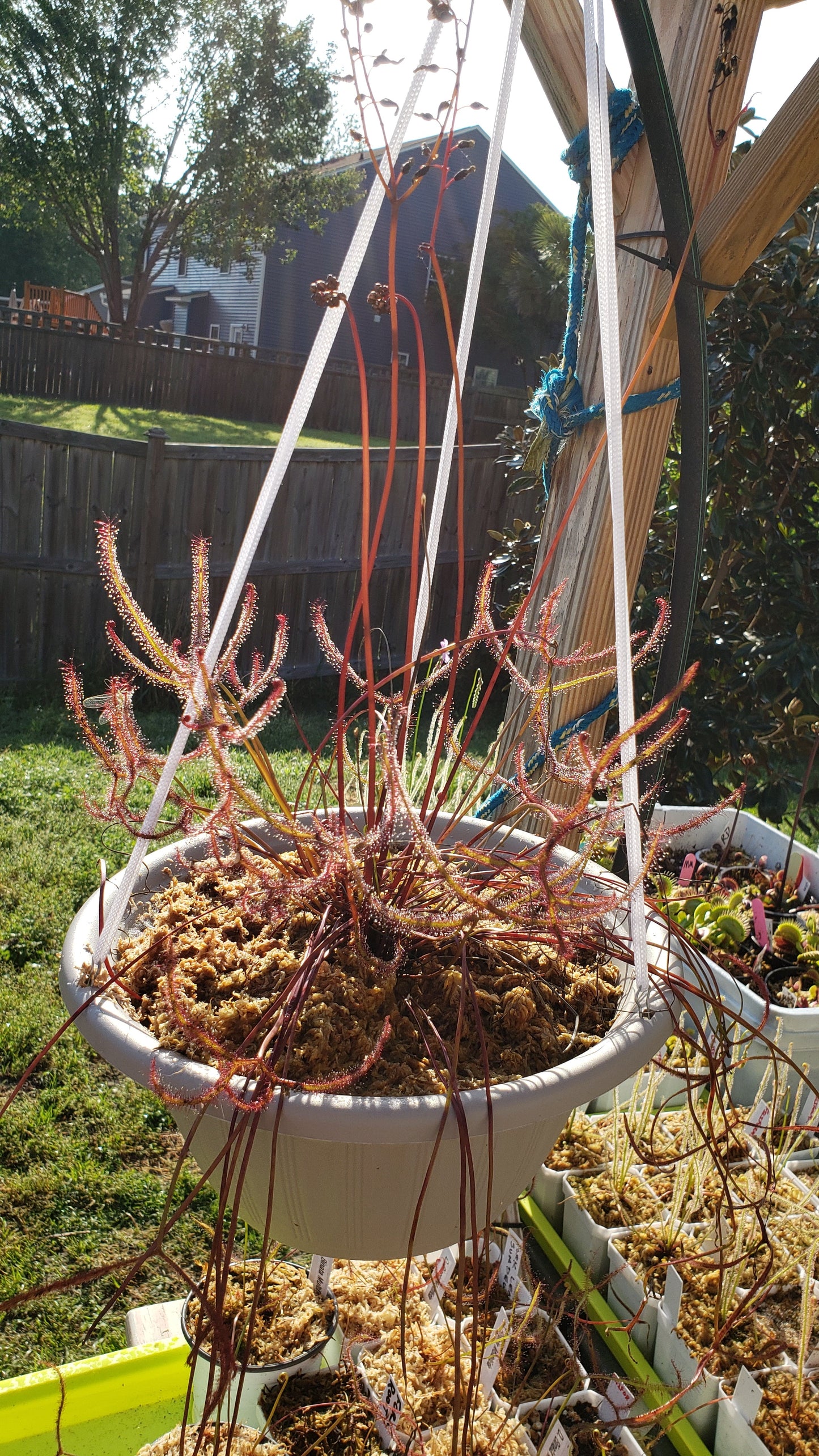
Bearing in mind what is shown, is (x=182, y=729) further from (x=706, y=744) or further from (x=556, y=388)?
(x=706, y=744)

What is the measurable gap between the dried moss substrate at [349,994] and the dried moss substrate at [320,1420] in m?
0.64

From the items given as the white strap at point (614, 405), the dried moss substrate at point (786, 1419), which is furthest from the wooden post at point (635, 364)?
the dried moss substrate at point (786, 1419)

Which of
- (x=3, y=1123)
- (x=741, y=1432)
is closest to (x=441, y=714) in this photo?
(x=741, y=1432)

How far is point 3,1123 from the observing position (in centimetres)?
237

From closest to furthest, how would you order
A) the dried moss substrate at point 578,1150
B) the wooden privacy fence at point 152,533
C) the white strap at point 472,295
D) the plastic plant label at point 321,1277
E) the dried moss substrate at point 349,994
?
1. the dried moss substrate at point 349,994
2. the white strap at point 472,295
3. the plastic plant label at point 321,1277
4. the dried moss substrate at point 578,1150
5. the wooden privacy fence at point 152,533

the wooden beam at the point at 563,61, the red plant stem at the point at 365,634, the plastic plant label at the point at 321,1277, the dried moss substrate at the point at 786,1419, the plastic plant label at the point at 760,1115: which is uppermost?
the wooden beam at the point at 563,61

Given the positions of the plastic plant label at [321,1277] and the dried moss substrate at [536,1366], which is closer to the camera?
the plastic plant label at [321,1277]

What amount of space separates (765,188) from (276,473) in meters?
0.77

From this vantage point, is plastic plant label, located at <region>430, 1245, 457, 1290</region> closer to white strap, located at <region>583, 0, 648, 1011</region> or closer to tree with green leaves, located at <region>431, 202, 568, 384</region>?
white strap, located at <region>583, 0, 648, 1011</region>

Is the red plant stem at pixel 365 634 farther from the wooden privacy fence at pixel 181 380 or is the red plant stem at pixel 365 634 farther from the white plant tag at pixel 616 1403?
the wooden privacy fence at pixel 181 380

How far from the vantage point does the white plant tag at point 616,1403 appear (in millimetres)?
1362

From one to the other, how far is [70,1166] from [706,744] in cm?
231

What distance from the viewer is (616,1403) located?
1.37m

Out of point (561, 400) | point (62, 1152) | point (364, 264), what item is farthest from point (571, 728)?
point (364, 264)
